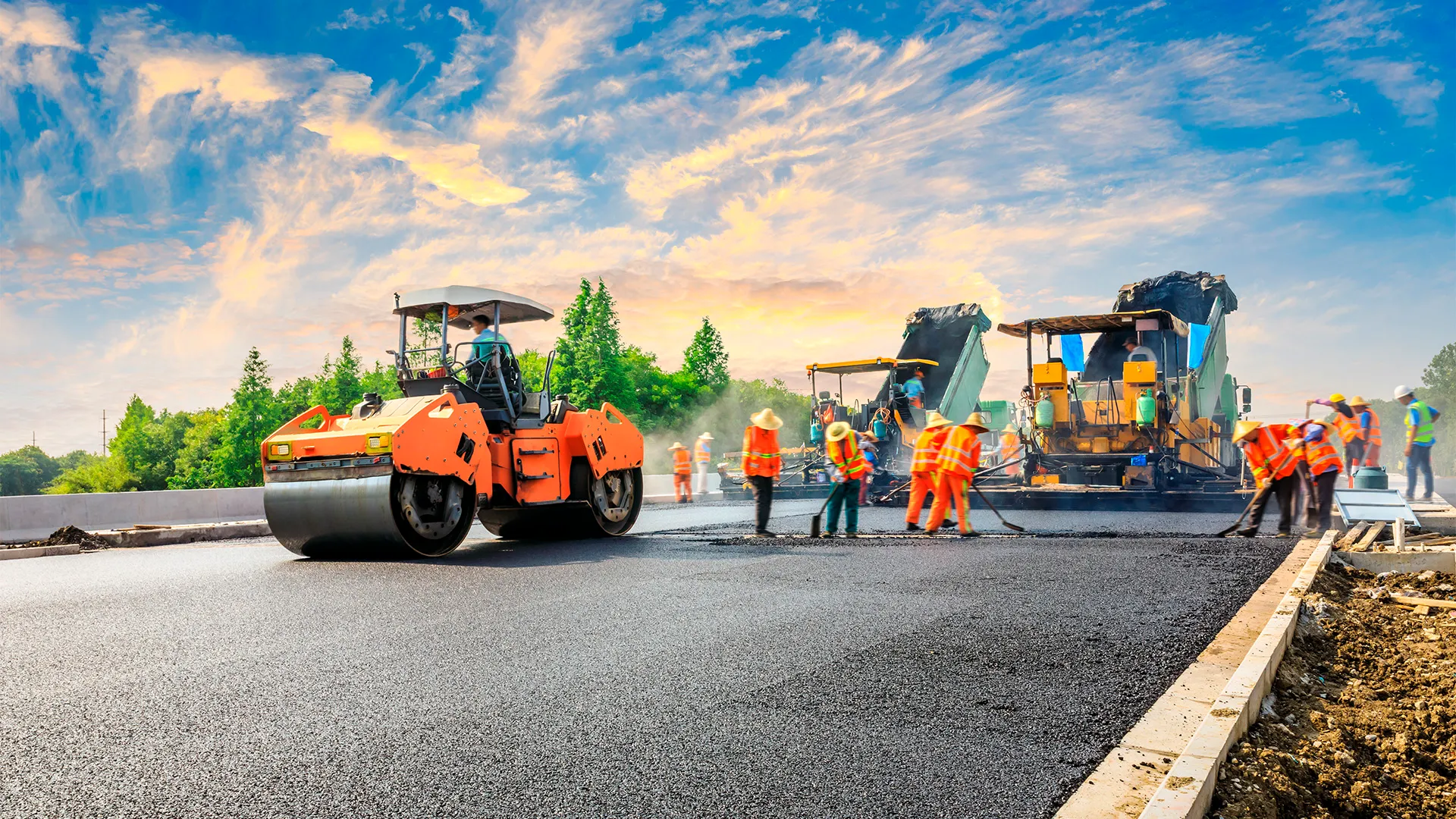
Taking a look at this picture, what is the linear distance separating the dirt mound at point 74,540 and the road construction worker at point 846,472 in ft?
26.2

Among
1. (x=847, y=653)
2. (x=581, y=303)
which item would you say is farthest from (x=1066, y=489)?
(x=581, y=303)

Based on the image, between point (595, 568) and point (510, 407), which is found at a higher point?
point (510, 407)

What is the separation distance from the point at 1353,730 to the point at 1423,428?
1191cm

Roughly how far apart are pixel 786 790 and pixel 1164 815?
0.95 meters

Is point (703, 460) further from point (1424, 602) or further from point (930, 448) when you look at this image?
point (1424, 602)

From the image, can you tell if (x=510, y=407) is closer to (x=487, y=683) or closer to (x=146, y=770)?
(x=487, y=683)

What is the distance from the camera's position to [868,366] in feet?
52.4

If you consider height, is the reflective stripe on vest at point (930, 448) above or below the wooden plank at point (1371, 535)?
above

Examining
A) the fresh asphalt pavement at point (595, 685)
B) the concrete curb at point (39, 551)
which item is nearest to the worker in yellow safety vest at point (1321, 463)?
the fresh asphalt pavement at point (595, 685)

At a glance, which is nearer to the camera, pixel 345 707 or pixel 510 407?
pixel 345 707

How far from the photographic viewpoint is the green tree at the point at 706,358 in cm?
5662

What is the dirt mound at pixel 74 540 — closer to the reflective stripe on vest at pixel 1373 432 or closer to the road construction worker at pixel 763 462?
the road construction worker at pixel 763 462

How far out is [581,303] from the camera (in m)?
44.8

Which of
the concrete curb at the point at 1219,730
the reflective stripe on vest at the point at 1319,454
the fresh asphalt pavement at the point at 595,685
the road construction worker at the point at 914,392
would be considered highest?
the road construction worker at the point at 914,392
